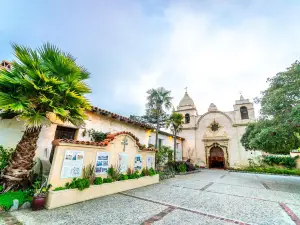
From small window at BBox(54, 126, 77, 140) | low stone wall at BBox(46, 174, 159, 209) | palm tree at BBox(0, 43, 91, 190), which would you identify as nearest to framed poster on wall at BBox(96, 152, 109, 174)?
low stone wall at BBox(46, 174, 159, 209)

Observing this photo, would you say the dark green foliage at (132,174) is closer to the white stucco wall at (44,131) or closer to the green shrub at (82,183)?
the green shrub at (82,183)

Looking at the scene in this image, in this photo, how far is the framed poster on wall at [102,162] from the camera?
553cm

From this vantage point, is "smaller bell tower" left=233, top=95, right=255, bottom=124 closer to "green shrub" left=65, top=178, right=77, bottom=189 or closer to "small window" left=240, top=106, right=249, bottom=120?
"small window" left=240, top=106, right=249, bottom=120

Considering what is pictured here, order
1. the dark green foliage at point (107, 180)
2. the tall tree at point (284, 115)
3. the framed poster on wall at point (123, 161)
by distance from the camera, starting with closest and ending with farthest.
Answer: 1. the dark green foliage at point (107, 180)
2. the framed poster on wall at point (123, 161)
3. the tall tree at point (284, 115)

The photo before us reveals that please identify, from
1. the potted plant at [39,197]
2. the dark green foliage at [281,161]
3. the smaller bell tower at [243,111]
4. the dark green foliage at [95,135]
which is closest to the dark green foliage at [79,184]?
the potted plant at [39,197]

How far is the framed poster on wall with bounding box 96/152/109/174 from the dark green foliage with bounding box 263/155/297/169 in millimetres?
18859

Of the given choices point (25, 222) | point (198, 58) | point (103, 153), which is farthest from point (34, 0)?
point (198, 58)

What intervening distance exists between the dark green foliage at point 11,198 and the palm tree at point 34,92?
0.96ft

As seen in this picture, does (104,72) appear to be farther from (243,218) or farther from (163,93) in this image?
(243,218)

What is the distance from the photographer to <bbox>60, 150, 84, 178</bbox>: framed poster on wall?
4555 millimetres

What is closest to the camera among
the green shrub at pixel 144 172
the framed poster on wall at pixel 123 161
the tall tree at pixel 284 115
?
the framed poster on wall at pixel 123 161

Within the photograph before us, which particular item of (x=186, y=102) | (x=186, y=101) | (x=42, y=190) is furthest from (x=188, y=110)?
(x=42, y=190)

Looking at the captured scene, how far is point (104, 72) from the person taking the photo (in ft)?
36.4

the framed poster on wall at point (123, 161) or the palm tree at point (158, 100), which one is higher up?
the palm tree at point (158, 100)
